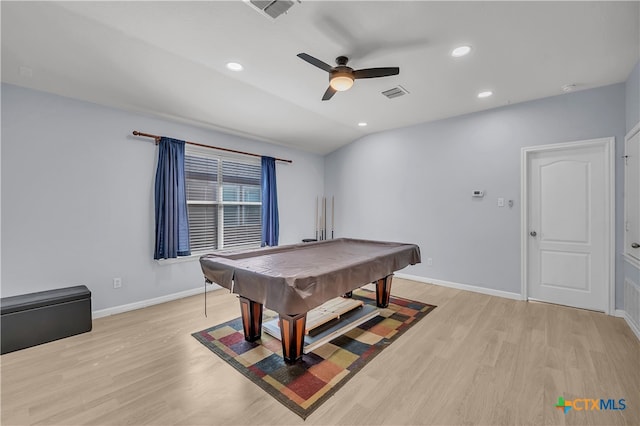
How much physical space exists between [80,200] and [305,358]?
2.95 m

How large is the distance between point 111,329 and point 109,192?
1.52 meters

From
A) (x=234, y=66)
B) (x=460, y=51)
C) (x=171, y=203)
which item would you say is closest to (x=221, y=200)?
(x=171, y=203)

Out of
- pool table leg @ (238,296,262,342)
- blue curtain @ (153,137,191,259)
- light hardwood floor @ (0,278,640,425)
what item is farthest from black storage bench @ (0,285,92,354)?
pool table leg @ (238,296,262,342)

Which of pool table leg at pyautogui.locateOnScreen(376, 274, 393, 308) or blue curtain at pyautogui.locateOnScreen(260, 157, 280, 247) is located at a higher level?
blue curtain at pyautogui.locateOnScreen(260, 157, 280, 247)

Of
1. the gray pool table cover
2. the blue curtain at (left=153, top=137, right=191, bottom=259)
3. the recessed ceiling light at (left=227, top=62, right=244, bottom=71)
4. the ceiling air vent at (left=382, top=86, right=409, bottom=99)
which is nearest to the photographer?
the gray pool table cover

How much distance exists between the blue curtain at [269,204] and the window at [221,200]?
131 millimetres

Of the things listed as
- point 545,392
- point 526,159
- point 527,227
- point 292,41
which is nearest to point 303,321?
point 545,392

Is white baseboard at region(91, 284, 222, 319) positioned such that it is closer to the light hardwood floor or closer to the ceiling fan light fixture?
the light hardwood floor

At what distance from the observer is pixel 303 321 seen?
217cm

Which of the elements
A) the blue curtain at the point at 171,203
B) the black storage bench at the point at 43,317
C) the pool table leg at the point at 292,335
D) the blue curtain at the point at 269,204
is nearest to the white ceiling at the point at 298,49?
the blue curtain at the point at 171,203

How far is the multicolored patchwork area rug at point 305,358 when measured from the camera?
1867mm

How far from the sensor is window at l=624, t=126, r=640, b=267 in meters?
2.73

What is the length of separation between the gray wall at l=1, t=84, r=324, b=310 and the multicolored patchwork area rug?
1.39 m

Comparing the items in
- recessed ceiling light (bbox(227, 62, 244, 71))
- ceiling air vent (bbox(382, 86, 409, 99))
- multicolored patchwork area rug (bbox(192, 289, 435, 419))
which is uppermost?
ceiling air vent (bbox(382, 86, 409, 99))
